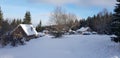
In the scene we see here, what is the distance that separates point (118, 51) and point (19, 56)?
1144 cm

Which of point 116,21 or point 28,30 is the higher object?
point 116,21

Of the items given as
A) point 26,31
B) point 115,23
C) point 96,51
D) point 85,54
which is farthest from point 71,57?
point 26,31

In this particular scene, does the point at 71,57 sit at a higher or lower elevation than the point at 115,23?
lower

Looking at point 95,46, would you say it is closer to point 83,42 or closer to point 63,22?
point 83,42

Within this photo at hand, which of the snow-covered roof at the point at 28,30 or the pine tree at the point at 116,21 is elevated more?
the pine tree at the point at 116,21

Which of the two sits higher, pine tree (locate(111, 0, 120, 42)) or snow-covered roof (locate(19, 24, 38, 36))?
pine tree (locate(111, 0, 120, 42))

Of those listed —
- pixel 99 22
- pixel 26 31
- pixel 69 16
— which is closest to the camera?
pixel 26 31

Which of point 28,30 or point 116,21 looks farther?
point 28,30

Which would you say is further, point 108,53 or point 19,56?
point 19,56

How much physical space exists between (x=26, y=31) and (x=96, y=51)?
33038mm

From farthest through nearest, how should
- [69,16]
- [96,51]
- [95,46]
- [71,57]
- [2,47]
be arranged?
[69,16] < [2,47] < [95,46] < [96,51] < [71,57]

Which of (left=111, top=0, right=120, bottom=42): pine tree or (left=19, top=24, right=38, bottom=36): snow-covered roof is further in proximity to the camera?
(left=19, top=24, right=38, bottom=36): snow-covered roof

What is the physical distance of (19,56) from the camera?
102 feet

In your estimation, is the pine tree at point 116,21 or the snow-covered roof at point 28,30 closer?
the pine tree at point 116,21
